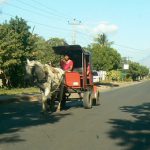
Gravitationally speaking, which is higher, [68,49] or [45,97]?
[68,49]

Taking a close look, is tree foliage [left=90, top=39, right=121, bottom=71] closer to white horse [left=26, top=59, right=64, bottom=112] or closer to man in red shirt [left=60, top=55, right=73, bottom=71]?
man in red shirt [left=60, top=55, right=73, bottom=71]

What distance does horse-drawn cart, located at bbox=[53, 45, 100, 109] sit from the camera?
20438 millimetres

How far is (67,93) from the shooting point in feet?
70.3

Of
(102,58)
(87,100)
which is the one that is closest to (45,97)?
(87,100)

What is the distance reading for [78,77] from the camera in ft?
67.4

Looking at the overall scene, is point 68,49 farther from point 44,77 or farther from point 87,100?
point 44,77

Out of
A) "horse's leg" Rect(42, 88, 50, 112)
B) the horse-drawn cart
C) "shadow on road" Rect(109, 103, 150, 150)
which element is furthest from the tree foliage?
"shadow on road" Rect(109, 103, 150, 150)

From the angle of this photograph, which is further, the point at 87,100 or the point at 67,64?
the point at 87,100

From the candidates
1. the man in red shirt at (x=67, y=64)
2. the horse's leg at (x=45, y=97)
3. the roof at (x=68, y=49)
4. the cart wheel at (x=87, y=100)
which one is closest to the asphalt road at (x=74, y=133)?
the horse's leg at (x=45, y=97)

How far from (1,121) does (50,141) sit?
15.0 feet

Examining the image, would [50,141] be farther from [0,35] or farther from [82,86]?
[0,35]

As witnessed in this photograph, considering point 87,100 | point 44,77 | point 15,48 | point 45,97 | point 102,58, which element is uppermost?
point 102,58

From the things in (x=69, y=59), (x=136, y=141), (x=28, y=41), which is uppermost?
(x=28, y=41)

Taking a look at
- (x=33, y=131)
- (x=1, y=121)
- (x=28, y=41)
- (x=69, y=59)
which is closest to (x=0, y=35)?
(x=28, y=41)
